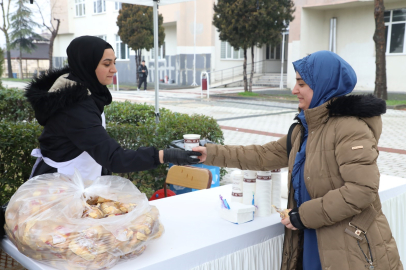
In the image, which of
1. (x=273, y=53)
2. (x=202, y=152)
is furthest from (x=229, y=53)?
(x=202, y=152)

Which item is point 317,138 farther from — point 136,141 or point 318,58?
point 136,141

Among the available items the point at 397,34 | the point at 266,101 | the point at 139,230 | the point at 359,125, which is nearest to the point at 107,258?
the point at 139,230

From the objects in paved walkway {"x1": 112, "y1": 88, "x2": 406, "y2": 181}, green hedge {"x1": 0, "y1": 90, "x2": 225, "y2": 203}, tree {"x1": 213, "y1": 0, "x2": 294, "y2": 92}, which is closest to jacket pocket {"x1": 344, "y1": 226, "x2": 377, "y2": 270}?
green hedge {"x1": 0, "y1": 90, "x2": 225, "y2": 203}

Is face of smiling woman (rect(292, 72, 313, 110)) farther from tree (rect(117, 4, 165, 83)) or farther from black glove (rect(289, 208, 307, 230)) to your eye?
tree (rect(117, 4, 165, 83))

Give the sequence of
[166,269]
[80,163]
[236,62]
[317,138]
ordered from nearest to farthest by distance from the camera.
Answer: [166,269]
[317,138]
[80,163]
[236,62]

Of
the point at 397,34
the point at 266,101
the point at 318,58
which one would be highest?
the point at 397,34

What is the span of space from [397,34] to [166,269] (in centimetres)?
1976

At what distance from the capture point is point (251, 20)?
53.6 ft

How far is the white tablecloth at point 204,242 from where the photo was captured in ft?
5.82

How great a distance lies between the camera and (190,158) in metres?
2.14

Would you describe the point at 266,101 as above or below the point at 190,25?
below

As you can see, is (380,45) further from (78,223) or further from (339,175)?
(78,223)

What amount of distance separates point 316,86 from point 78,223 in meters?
1.28

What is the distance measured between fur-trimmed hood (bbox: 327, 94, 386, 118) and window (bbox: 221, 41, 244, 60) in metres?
23.8
